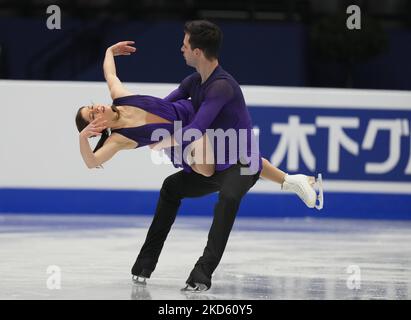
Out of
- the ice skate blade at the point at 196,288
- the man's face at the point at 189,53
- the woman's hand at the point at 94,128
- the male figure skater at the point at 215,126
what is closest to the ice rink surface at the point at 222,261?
the ice skate blade at the point at 196,288

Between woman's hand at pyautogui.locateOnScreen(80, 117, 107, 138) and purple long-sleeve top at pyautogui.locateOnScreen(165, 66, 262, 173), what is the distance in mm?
405

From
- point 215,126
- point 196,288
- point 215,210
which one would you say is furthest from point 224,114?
point 196,288

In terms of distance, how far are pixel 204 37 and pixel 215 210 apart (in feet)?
3.10

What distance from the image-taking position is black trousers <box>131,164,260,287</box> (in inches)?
216

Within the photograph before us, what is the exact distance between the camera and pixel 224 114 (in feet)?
18.1

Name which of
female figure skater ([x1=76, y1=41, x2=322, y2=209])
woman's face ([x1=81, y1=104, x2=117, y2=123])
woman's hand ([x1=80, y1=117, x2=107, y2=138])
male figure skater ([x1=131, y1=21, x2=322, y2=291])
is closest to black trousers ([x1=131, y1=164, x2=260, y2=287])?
male figure skater ([x1=131, y1=21, x2=322, y2=291])

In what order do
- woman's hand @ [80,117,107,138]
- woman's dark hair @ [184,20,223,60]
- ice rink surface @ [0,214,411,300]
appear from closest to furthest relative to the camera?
woman's hand @ [80,117,107,138], woman's dark hair @ [184,20,223,60], ice rink surface @ [0,214,411,300]

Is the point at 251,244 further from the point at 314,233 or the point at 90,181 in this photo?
the point at 90,181

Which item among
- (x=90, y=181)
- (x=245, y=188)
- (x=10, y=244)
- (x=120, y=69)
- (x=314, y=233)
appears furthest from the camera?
(x=120, y=69)

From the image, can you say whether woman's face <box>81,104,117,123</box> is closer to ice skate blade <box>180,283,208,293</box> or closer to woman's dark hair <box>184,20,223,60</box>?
woman's dark hair <box>184,20,223,60</box>

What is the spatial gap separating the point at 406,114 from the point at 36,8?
188 inches

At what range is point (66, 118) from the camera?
9.43 m

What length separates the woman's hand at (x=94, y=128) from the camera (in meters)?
5.32
